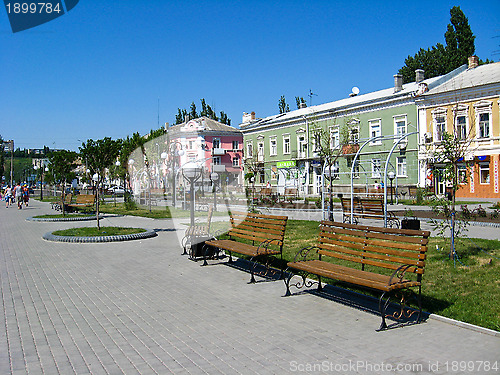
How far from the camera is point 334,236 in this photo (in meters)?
6.33

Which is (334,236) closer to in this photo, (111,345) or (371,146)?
(111,345)

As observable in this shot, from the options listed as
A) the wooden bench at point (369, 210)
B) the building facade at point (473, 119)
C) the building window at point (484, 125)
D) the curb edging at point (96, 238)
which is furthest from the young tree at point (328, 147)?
the building window at point (484, 125)

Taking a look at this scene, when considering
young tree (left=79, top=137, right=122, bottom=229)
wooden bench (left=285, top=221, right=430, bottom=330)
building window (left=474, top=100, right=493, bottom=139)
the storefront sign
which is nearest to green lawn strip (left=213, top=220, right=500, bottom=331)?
wooden bench (left=285, top=221, right=430, bottom=330)

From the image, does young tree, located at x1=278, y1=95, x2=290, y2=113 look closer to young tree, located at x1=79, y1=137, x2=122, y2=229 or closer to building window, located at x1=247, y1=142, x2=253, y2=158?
building window, located at x1=247, y1=142, x2=253, y2=158

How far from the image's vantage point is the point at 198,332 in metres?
4.75

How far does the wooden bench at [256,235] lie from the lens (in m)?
7.18

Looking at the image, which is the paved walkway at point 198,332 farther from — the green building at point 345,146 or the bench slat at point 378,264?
the green building at point 345,146

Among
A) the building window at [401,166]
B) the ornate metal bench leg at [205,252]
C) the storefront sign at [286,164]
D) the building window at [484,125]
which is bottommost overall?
the ornate metal bench leg at [205,252]

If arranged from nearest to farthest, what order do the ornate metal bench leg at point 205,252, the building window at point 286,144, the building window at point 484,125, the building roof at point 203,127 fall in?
the ornate metal bench leg at point 205,252 → the building window at point 484,125 → the building window at point 286,144 → the building roof at point 203,127

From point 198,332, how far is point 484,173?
28.1 meters

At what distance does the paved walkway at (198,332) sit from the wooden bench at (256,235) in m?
0.48

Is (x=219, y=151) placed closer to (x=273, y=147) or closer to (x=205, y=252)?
(x=273, y=147)

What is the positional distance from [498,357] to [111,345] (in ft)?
11.8

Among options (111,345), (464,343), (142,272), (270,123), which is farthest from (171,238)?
(270,123)
